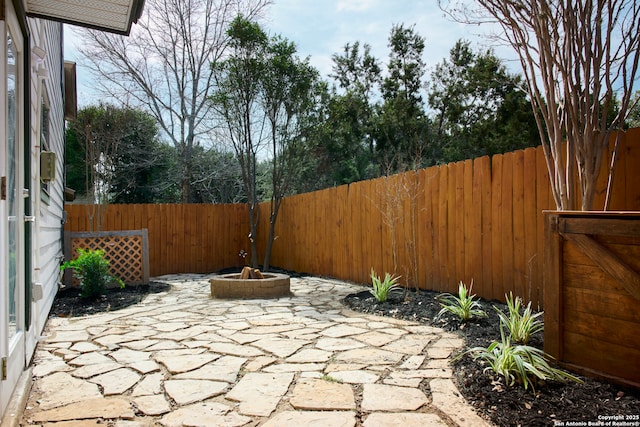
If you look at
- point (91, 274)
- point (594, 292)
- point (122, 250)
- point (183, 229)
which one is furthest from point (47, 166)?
point (183, 229)

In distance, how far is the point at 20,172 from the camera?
2.33 m

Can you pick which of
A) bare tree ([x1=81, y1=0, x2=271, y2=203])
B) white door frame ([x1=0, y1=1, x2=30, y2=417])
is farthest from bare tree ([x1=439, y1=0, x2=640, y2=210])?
bare tree ([x1=81, y1=0, x2=271, y2=203])

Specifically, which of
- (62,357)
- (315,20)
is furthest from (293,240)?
(62,357)

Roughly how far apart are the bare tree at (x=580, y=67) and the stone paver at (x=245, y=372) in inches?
64.0

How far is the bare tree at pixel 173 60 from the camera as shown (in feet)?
40.9

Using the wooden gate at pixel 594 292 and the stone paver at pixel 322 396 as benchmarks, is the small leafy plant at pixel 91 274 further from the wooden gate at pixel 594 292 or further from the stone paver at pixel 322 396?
the wooden gate at pixel 594 292

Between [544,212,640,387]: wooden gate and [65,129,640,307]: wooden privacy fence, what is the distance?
1.17 m

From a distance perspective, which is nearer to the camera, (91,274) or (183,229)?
(91,274)

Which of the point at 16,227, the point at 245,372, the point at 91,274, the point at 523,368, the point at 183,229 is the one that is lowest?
the point at 245,372

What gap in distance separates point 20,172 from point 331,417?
202 cm

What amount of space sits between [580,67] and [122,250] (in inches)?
246

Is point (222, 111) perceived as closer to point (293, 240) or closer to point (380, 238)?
point (293, 240)

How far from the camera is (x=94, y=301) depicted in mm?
5234

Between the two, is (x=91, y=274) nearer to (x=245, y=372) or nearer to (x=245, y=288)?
(x=245, y=288)
